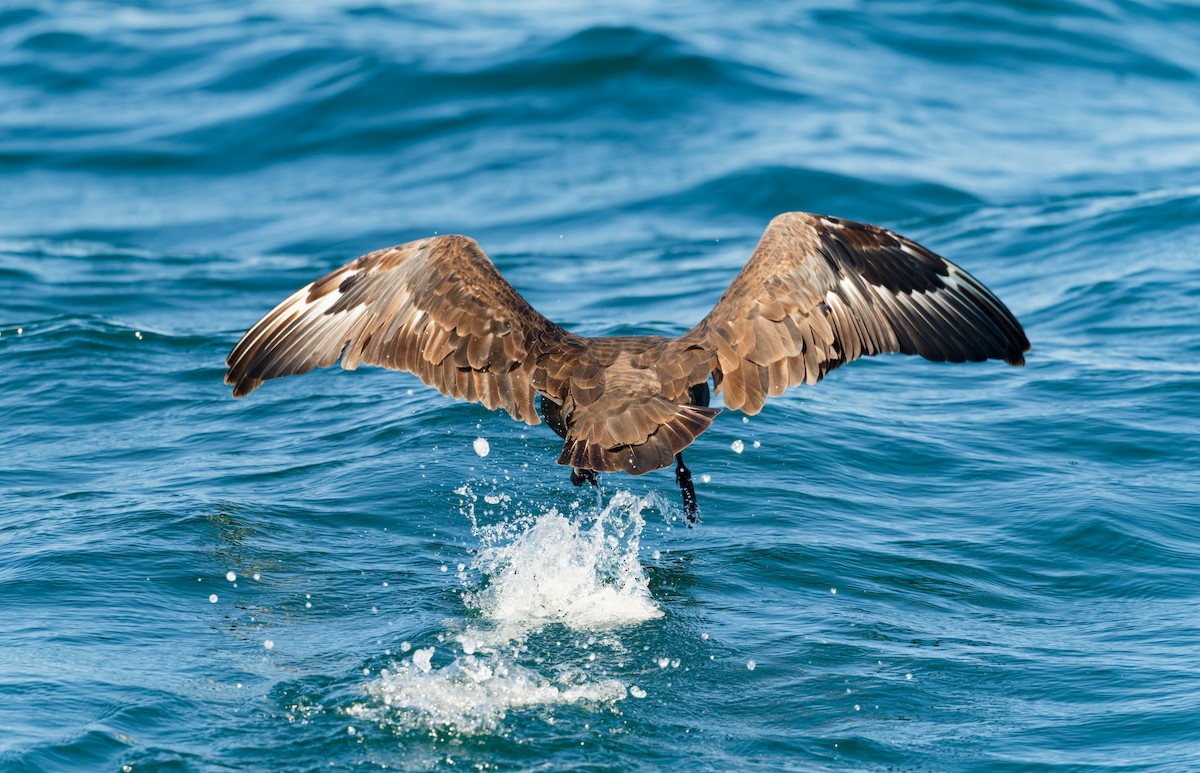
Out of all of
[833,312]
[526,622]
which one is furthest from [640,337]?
[526,622]

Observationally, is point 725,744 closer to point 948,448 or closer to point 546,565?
point 546,565

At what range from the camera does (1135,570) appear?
8.10 metres

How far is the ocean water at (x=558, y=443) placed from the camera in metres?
6.25

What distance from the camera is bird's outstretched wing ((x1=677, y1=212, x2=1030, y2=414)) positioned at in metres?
7.56

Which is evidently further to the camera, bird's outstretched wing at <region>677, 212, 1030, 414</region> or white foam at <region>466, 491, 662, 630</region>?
bird's outstretched wing at <region>677, 212, 1030, 414</region>

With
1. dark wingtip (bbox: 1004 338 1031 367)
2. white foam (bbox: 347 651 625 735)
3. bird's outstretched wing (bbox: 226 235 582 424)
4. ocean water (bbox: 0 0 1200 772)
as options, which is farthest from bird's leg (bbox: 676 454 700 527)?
dark wingtip (bbox: 1004 338 1031 367)

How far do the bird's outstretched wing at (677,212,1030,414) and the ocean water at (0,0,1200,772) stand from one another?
1153 mm

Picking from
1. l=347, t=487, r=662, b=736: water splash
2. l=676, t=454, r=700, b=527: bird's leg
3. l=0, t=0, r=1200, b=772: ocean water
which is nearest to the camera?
l=347, t=487, r=662, b=736: water splash

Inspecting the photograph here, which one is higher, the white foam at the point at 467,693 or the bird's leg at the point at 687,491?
the bird's leg at the point at 687,491

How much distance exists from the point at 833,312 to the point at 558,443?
110 inches

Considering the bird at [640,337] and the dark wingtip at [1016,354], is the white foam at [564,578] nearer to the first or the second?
the bird at [640,337]

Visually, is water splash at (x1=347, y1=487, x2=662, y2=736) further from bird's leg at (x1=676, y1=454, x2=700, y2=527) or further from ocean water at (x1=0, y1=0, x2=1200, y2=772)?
bird's leg at (x1=676, y1=454, x2=700, y2=527)

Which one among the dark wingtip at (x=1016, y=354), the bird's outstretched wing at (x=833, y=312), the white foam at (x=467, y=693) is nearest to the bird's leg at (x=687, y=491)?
the bird's outstretched wing at (x=833, y=312)

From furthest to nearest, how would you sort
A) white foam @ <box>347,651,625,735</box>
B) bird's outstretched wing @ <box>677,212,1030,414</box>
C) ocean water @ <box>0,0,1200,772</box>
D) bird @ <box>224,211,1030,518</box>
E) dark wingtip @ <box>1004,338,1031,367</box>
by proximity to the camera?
dark wingtip @ <box>1004,338,1031,367</box>, bird's outstretched wing @ <box>677,212,1030,414</box>, bird @ <box>224,211,1030,518</box>, ocean water @ <box>0,0,1200,772</box>, white foam @ <box>347,651,625,735</box>
